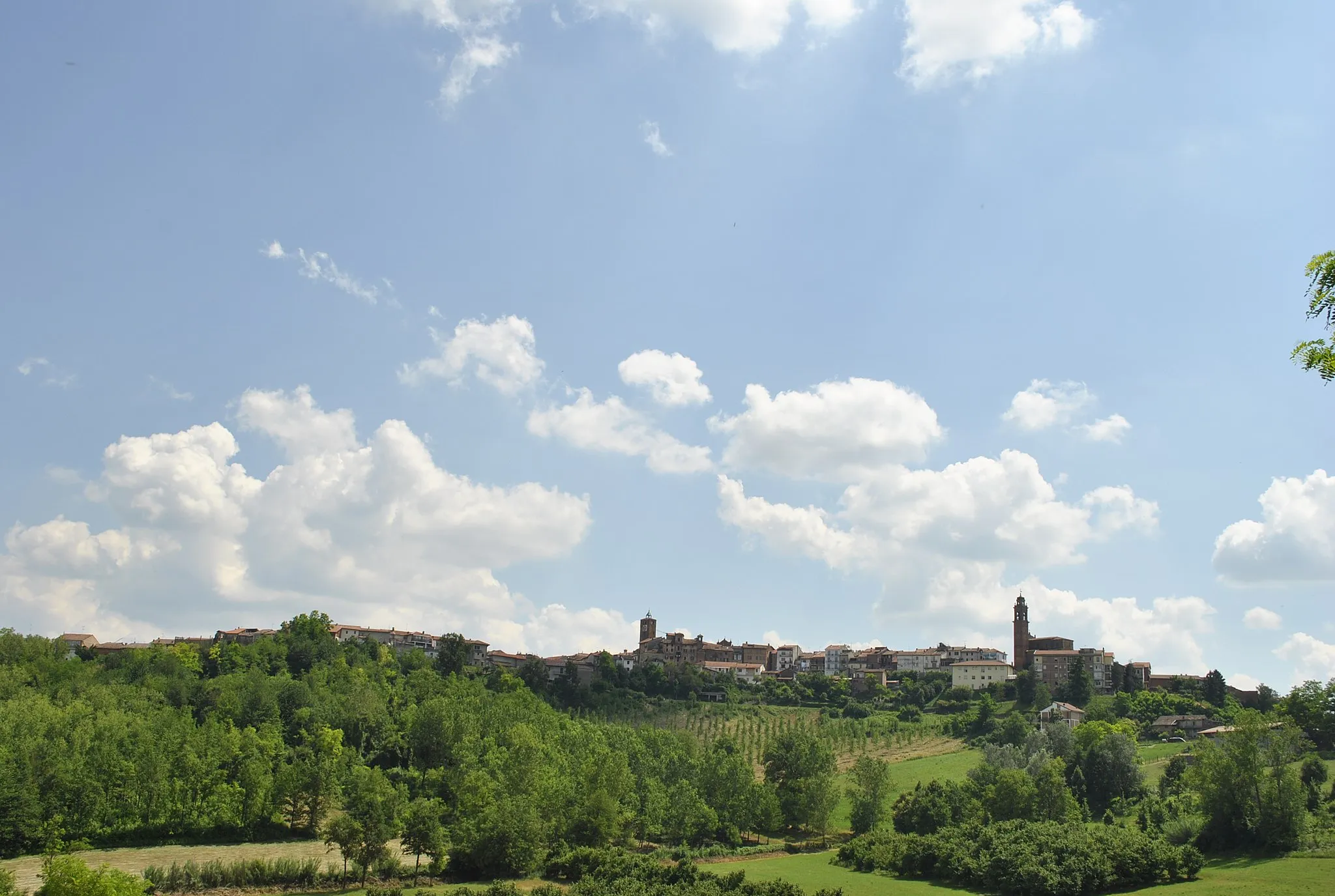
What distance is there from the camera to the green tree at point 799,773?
8156 cm

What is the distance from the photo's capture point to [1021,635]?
579 ft

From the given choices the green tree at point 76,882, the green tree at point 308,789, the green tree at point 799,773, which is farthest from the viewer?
the green tree at point 799,773

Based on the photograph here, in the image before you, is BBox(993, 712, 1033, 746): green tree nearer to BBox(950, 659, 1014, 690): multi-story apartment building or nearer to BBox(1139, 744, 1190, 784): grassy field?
BBox(1139, 744, 1190, 784): grassy field

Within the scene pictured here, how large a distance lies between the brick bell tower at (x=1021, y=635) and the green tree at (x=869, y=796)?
3943 inches

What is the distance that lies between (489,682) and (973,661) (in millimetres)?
94305

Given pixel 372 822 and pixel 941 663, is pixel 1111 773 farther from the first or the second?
pixel 941 663

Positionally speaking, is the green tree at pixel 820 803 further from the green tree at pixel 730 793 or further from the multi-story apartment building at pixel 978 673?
the multi-story apartment building at pixel 978 673

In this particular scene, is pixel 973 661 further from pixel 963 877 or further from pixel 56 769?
pixel 56 769

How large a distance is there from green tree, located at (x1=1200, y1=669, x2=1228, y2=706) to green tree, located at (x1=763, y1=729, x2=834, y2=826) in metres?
79.1

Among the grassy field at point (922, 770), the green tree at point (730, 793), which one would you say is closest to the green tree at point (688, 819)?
the green tree at point (730, 793)

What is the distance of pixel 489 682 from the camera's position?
14300cm

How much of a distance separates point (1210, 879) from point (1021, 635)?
12904 cm

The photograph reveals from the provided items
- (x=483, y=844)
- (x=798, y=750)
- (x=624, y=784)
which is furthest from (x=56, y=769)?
(x=798, y=750)

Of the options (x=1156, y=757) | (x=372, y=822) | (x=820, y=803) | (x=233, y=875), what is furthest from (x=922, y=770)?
(x=233, y=875)
